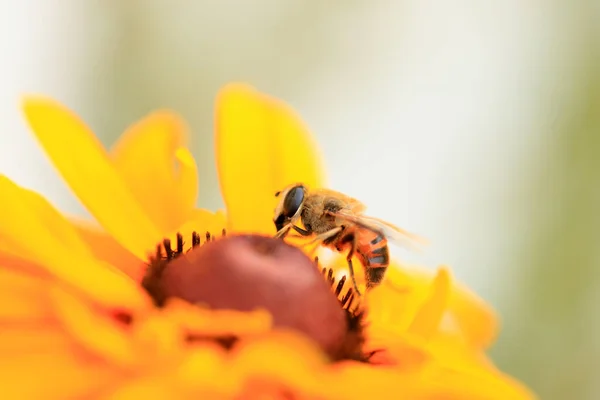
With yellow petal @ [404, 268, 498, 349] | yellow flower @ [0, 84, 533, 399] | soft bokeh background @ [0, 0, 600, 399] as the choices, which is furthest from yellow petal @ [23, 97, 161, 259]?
soft bokeh background @ [0, 0, 600, 399]

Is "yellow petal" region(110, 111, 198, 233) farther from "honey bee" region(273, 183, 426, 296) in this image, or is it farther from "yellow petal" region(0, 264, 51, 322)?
"yellow petal" region(0, 264, 51, 322)

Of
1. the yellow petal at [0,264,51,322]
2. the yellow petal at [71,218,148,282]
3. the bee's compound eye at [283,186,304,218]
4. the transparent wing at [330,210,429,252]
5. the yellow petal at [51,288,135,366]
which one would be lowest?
the yellow petal at [71,218,148,282]

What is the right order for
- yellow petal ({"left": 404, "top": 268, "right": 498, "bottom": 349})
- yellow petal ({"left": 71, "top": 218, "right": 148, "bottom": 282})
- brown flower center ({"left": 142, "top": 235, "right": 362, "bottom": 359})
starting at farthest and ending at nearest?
yellow petal ({"left": 404, "top": 268, "right": 498, "bottom": 349}) < yellow petal ({"left": 71, "top": 218, "right": 148, "bottom": 282}) < brown flower center ({"left": 142, "top": 235, "right": 362, "bottom": 359})

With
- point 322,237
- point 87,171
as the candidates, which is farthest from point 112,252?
point 322,237

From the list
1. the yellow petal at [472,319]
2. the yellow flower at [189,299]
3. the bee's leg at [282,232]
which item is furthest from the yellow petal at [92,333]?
the yellow petal at [472,319]

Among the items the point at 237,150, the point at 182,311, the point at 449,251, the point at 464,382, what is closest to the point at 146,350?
the point at 182,311

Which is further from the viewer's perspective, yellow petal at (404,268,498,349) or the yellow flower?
yellow petal at (404,268,498,349)

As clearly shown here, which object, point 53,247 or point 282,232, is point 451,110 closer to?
point 282,232
